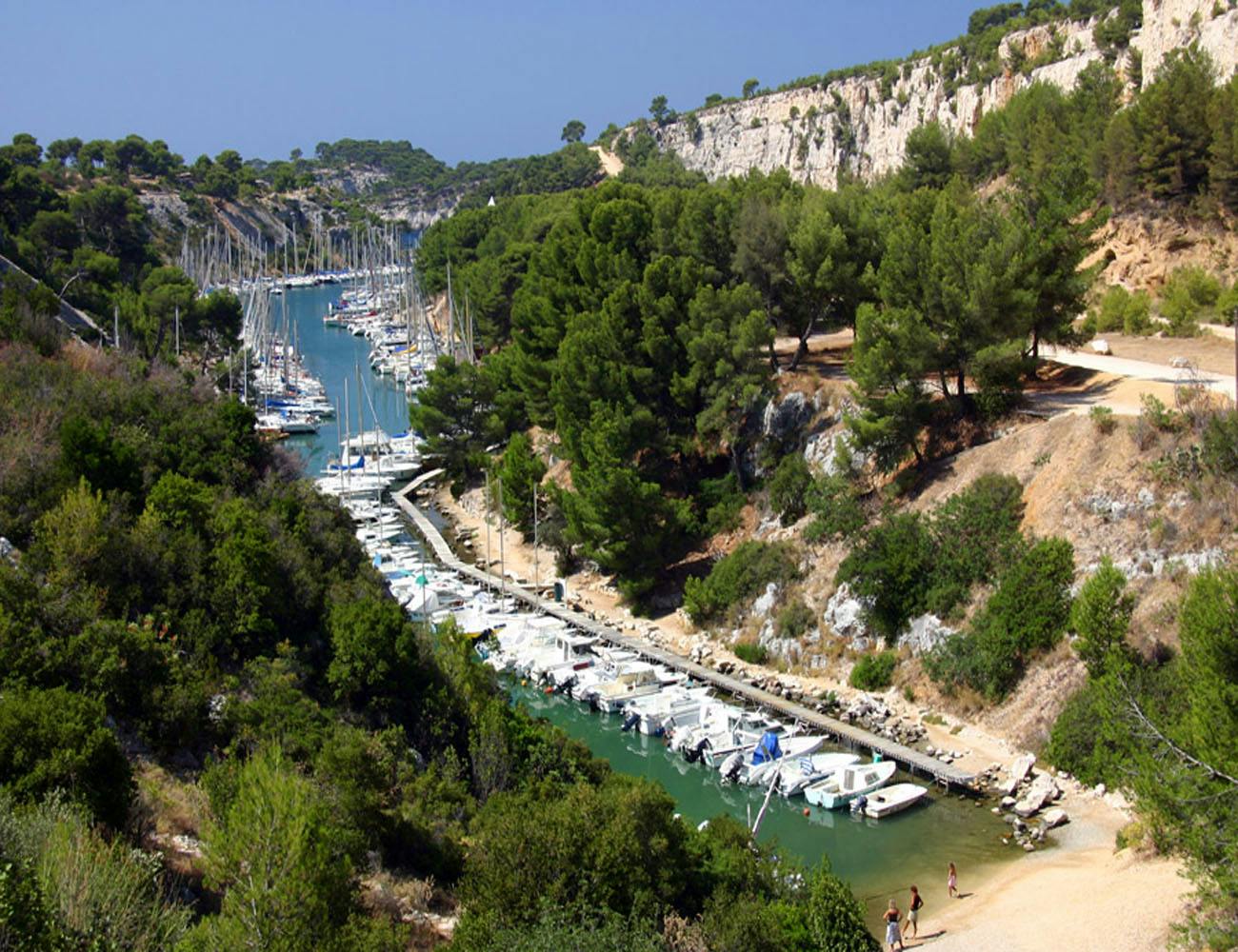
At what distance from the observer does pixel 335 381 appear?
7494cm

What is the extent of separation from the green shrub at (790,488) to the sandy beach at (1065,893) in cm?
954

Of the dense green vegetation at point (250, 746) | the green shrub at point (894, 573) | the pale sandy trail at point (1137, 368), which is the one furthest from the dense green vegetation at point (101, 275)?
the pale sandy trail at point (1137, 368)

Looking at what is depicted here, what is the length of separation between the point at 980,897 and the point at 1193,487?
10355 mm

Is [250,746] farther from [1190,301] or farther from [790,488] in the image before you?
[1190,301]

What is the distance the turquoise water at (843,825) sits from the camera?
20.5m

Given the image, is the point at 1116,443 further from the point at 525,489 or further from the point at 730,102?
the point at 730,102

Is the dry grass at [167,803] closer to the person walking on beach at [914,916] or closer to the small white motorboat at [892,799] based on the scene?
the person walking on beach at [914,916]

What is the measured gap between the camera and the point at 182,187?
129 meters

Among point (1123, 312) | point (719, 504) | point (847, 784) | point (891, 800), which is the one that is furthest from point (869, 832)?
point (1123, 312)

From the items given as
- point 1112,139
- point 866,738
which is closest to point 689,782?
point 866,738

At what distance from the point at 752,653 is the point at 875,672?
364 centimetres

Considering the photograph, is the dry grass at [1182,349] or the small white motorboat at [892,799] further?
the dry grass at [1182,349]

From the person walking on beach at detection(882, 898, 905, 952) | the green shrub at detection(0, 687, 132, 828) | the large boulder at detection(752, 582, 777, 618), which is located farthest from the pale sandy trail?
the green shrub at detection(0, 687, 132, 828)

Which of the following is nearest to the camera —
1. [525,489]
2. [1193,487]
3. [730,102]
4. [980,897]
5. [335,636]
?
[980,897]
